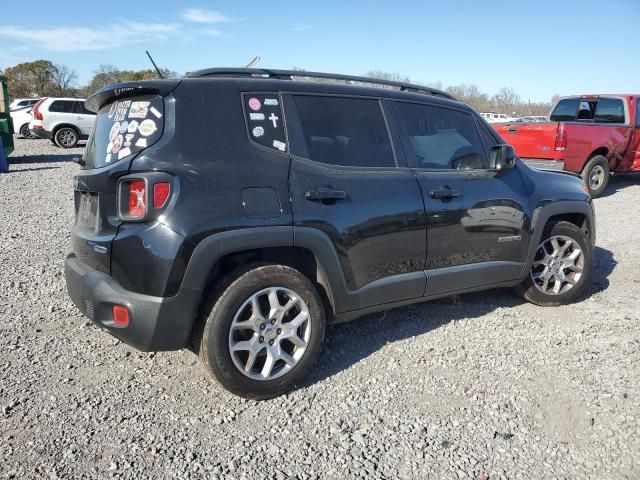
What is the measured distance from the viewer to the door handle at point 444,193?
12.1 ft

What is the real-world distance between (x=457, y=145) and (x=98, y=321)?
2910mm

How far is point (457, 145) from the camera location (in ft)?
13.5

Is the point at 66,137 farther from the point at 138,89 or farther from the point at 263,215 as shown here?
the point at 263,215

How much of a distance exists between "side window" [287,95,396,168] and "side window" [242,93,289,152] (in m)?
0.09

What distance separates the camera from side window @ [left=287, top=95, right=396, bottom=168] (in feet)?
10.8

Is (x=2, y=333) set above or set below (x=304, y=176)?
below

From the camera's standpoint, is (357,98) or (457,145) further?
(457,145)

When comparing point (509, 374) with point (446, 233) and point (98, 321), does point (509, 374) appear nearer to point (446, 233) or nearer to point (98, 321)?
point (446, 233)

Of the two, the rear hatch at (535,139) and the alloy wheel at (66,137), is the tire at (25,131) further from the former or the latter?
the rear hatch at (535,139)

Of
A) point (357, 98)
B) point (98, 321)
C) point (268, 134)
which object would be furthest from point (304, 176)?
point (98, 321)

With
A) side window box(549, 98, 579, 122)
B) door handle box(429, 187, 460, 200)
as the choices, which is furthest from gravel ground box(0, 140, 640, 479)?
side window box(549, 98, 579, 122)

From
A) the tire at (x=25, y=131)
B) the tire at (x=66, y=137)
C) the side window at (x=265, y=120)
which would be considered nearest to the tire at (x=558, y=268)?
the side window at (x=265, y=120)

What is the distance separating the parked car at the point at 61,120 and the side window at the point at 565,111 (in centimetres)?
1445

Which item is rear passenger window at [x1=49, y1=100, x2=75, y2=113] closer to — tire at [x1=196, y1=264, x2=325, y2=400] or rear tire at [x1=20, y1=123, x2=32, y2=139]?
rear tire at [x1=20, y1=123, x2=32, y2=139]
